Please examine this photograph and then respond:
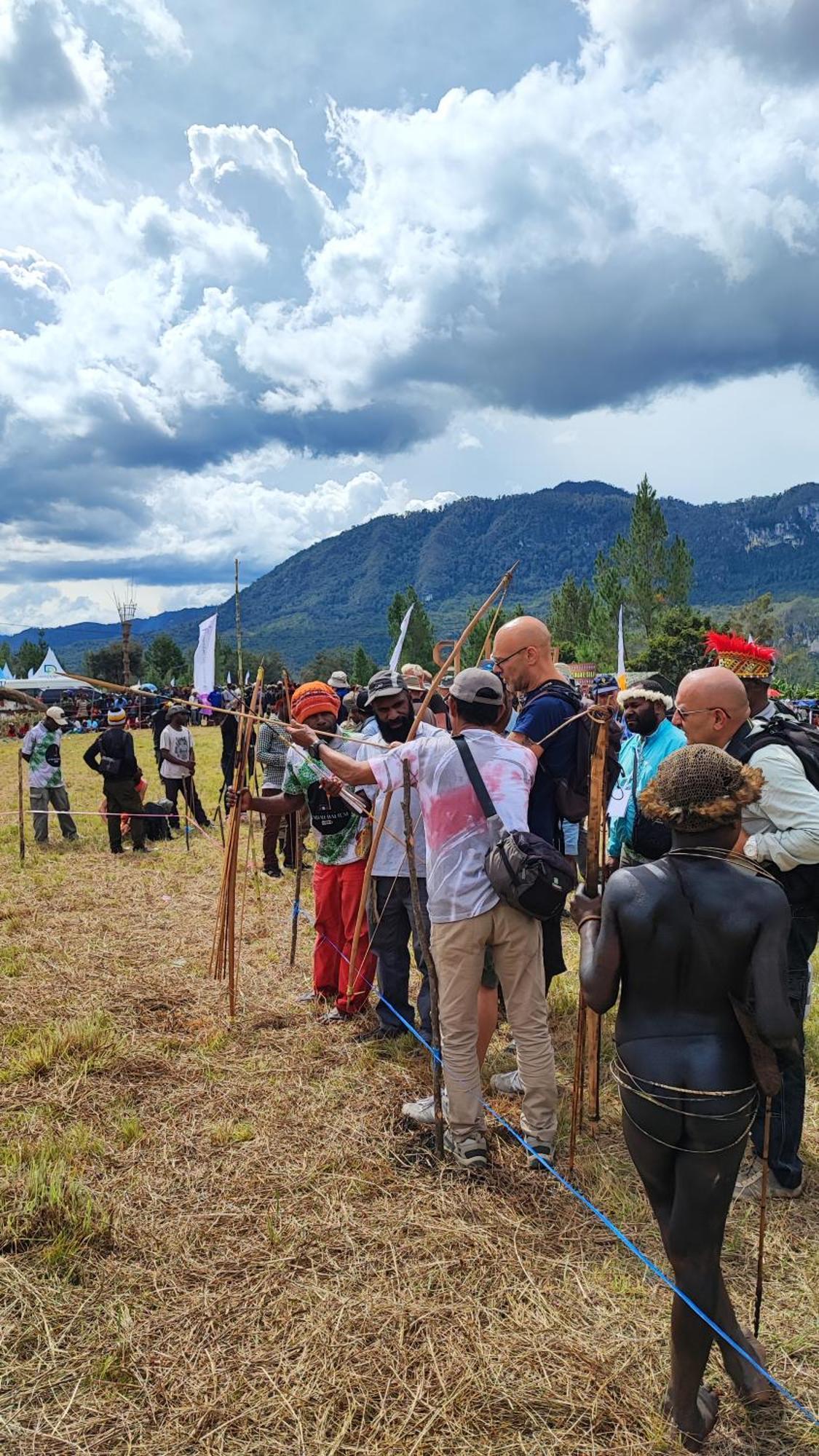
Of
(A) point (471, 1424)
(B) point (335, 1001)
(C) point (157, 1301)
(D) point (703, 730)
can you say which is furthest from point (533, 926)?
(B) point (335, 1001)

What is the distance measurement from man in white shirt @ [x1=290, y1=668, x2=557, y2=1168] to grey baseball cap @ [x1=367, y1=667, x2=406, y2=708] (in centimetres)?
103

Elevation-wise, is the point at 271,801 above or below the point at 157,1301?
above

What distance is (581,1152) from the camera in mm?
3900

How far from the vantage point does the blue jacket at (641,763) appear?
427 centimetres

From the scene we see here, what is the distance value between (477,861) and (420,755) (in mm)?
537

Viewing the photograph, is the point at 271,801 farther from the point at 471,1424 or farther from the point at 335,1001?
the point at 471,1424

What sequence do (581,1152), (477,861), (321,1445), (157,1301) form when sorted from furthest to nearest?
(581,1152)
(477,861)
(157,1301)
(321,1445)

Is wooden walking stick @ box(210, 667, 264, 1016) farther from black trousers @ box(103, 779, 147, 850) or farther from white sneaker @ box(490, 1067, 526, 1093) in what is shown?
black trousers @ box(103, 779, 147, 850)

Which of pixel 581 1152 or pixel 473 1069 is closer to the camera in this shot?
pixel 473 1069

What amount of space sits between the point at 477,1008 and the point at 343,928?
2036 mm

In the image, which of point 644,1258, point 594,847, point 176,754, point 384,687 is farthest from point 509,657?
point 176,754

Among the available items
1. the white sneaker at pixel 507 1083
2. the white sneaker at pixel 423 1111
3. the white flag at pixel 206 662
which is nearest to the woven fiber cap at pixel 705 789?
the white sneaker at pixel 423 1111

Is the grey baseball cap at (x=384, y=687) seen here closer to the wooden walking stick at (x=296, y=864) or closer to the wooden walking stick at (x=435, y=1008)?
the wooden walking stick at (x=296, y=864)

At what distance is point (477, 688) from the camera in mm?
3580
